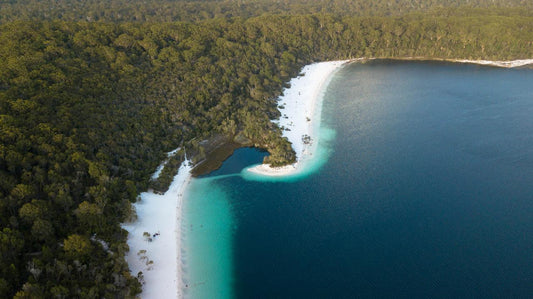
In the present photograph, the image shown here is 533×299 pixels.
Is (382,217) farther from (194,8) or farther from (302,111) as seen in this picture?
(194,8)

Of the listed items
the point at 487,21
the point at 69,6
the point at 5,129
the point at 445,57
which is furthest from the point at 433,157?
the point at 69,6

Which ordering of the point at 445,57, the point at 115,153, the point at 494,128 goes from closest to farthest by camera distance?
the point at 115,153, the point at 494,128, the point at 445,57

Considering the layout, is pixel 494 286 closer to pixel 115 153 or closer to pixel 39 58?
pixel 115 153

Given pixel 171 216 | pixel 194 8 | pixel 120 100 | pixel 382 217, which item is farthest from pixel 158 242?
pixel 194 8

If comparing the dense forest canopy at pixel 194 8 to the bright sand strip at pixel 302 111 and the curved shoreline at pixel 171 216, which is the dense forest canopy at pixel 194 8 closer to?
the bright sand strip at pixel 302 111

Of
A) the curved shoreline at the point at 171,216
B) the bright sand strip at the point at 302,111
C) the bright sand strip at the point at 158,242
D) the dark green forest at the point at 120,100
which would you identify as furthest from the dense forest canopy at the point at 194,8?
the bright sand strip at the point at 158,242

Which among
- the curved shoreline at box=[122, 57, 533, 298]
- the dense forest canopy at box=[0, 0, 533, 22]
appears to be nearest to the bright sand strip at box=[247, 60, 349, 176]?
the curved shoreline at box=[122, 57, 533, 298]
